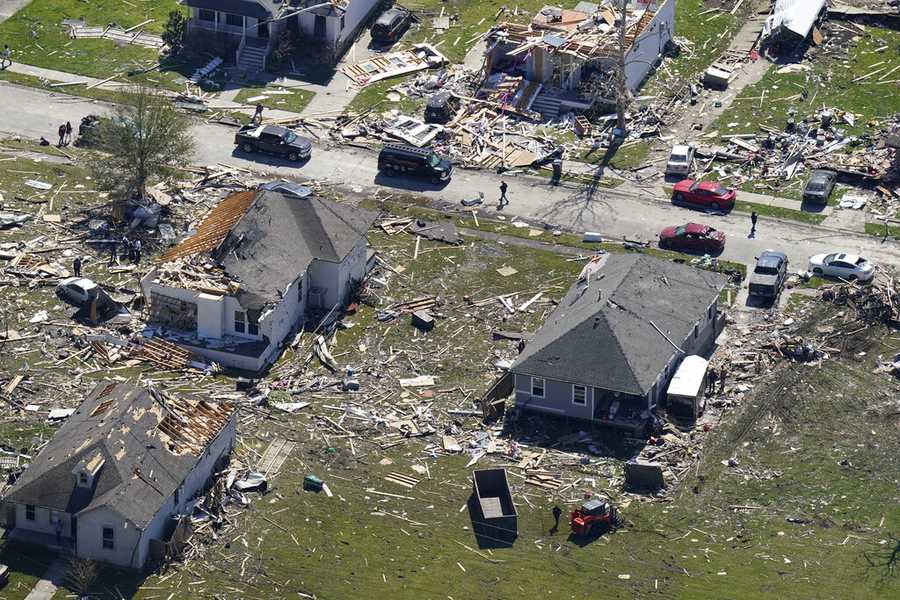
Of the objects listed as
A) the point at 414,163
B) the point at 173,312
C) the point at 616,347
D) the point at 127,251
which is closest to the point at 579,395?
the point at 616,347

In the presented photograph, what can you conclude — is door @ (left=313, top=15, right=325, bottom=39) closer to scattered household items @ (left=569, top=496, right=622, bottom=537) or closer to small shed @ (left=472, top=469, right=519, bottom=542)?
small shed @ (left=472, top=469, right=519, bottom=542)

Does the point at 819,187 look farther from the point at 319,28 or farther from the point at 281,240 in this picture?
the point at 319,28

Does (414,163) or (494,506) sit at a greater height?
(414,163)

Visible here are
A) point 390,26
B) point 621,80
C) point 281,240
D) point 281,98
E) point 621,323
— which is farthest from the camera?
point 390,26

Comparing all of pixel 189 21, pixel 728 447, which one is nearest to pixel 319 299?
pixel 728 447

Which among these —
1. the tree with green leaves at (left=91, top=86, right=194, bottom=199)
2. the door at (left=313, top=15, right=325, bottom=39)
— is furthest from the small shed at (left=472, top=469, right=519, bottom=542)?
the door at (left=313, top=15, right=325, bottom=39)

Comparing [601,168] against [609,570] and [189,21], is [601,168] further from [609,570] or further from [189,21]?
[609,570]
